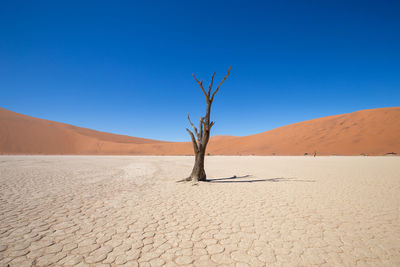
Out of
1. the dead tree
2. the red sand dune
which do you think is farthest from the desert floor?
the red sand dune

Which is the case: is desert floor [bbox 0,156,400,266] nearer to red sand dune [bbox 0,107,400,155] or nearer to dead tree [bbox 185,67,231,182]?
dead tree [bbox 185,67,231,182]

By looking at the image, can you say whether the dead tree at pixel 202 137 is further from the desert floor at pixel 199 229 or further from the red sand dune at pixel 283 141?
the red sand dune at pixel 283 141

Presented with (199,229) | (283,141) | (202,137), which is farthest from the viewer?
(283,141)

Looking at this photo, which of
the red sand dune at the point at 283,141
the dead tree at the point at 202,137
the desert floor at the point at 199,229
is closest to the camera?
the desert floor at the point at 199,229

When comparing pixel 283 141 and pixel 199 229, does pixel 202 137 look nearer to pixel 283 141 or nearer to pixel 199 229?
pixel 199 229

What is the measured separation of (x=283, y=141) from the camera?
41438 millimetres

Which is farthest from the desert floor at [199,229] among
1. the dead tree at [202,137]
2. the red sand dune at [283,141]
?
the red sand dune at [283,141]

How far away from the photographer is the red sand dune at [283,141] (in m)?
30.7

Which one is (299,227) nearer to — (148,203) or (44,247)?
(148,203)

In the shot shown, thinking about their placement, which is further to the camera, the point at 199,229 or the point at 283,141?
the point at 283,141

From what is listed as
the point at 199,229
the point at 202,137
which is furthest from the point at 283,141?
the point at 199,229

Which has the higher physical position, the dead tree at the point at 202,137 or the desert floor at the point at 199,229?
the dead tree at the point at 202,137

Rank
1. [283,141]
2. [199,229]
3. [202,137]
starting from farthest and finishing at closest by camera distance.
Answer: [283,141] → [202,137] → [199,229]

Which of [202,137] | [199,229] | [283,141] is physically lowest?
[199,229]
